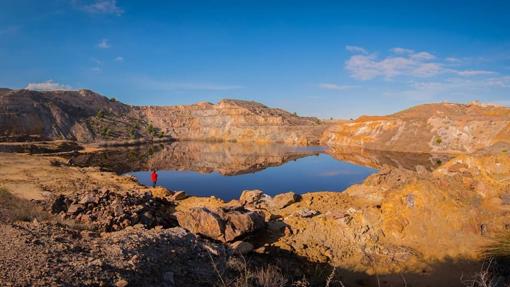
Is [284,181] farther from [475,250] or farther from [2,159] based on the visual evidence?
[2,159]

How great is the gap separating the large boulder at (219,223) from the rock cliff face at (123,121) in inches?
2484

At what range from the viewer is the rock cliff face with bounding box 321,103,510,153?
2187 inches

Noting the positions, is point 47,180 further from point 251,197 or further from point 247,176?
point 247,176

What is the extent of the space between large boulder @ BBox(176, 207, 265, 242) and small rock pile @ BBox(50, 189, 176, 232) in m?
1.75

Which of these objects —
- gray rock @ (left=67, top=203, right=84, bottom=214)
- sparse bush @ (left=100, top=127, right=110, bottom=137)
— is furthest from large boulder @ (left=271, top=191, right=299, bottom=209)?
sparse bush @ (left=100, top=127, right=110, bottom=137)

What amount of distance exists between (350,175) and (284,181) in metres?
8.06

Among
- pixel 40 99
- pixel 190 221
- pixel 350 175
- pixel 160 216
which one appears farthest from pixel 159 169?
pixel 40 99

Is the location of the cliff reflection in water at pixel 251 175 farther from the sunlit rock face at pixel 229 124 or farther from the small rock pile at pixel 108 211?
the sunlit rock face at pixel 229 124

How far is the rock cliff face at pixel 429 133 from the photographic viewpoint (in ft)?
182

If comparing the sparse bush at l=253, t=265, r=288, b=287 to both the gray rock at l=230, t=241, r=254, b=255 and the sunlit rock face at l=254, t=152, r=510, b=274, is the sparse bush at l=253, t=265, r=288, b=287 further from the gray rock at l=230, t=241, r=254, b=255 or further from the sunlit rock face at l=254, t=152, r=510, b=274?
the sunlit rock face at l=254, t=152, r=510, b=274

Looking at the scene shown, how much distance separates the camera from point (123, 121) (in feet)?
381

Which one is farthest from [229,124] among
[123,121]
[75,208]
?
[75,208]

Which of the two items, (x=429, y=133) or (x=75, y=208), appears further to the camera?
(x=429, y=133)

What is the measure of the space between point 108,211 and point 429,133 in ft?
209
